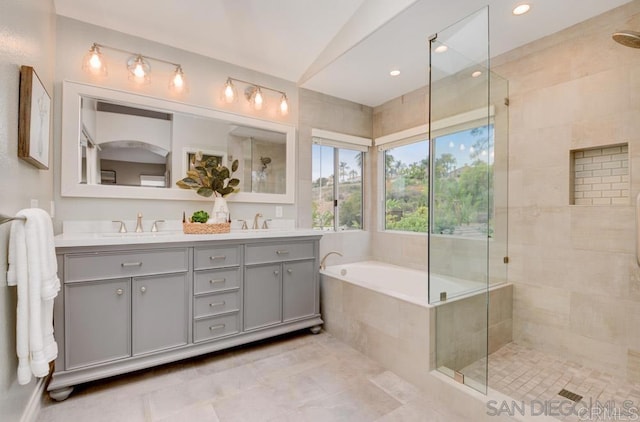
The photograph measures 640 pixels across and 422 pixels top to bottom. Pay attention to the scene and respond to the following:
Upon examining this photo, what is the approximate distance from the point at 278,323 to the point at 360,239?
1626 millimetres

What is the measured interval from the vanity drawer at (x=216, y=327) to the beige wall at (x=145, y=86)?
953 millimetres

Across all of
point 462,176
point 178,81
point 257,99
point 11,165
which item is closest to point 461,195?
point 462,176

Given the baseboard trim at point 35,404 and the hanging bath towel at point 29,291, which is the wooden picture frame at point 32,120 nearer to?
the hanging bath towel at point 29,291

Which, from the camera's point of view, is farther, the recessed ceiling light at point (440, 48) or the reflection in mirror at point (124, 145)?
the reflection in mirror at point (124, 145)

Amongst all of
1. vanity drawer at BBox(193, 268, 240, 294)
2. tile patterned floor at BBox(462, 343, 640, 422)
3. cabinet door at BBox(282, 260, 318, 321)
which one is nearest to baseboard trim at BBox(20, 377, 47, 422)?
vanity drawer at BBox(193, 268, 240, 294)

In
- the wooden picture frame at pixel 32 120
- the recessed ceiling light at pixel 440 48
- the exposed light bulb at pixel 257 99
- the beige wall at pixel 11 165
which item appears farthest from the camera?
the exposed light bulb at pixel 257 99

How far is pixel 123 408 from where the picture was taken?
1.69m

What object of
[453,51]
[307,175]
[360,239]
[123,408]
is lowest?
[123,408]

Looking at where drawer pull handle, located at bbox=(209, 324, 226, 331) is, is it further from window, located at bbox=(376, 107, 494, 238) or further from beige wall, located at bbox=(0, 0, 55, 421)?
window, located at bbox=(376, 107, 494, 238)

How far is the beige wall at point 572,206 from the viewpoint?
2018 mm

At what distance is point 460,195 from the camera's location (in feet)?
7.32

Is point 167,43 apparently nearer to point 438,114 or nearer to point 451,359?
point 438,114

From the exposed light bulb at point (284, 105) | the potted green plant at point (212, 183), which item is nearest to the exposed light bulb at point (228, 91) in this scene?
the exposed light bulb at point (284, 105)

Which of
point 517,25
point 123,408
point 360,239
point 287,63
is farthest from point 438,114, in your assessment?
point 123,408
